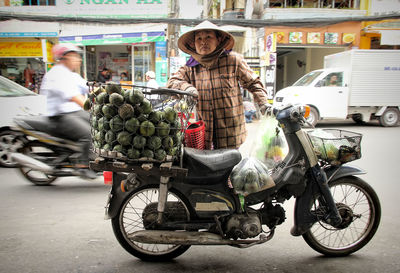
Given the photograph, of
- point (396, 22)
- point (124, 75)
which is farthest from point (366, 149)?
point (124, 75)

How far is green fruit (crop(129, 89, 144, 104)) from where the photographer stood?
194 centimetres

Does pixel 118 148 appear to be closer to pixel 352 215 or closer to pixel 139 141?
pixel 139 141

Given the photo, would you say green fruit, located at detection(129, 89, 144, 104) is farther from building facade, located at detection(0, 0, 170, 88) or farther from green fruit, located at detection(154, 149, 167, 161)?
building facade, located at detection(0, 0, 170, 88)

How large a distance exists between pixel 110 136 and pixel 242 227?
1146mm

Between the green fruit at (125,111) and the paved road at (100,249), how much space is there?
4.01ft

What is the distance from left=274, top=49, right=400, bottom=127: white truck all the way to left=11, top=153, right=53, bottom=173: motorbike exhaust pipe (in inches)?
296

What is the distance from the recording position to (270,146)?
2.52 m

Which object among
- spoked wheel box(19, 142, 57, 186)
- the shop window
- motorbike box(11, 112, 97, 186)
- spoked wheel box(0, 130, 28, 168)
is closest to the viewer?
motorbike box(11, 112, 97, 186)

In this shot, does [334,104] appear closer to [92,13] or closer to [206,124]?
[206,124]

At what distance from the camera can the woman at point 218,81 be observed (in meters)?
2.72

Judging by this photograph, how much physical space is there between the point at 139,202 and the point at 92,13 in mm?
12198

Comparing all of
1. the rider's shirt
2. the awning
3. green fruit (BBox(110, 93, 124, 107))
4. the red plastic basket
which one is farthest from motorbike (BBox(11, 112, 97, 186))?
the awning

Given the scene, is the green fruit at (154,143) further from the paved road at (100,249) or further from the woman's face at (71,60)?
the woman's face at (71,60)

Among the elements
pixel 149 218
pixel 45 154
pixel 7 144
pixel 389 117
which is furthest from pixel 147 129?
pixel 389 117
